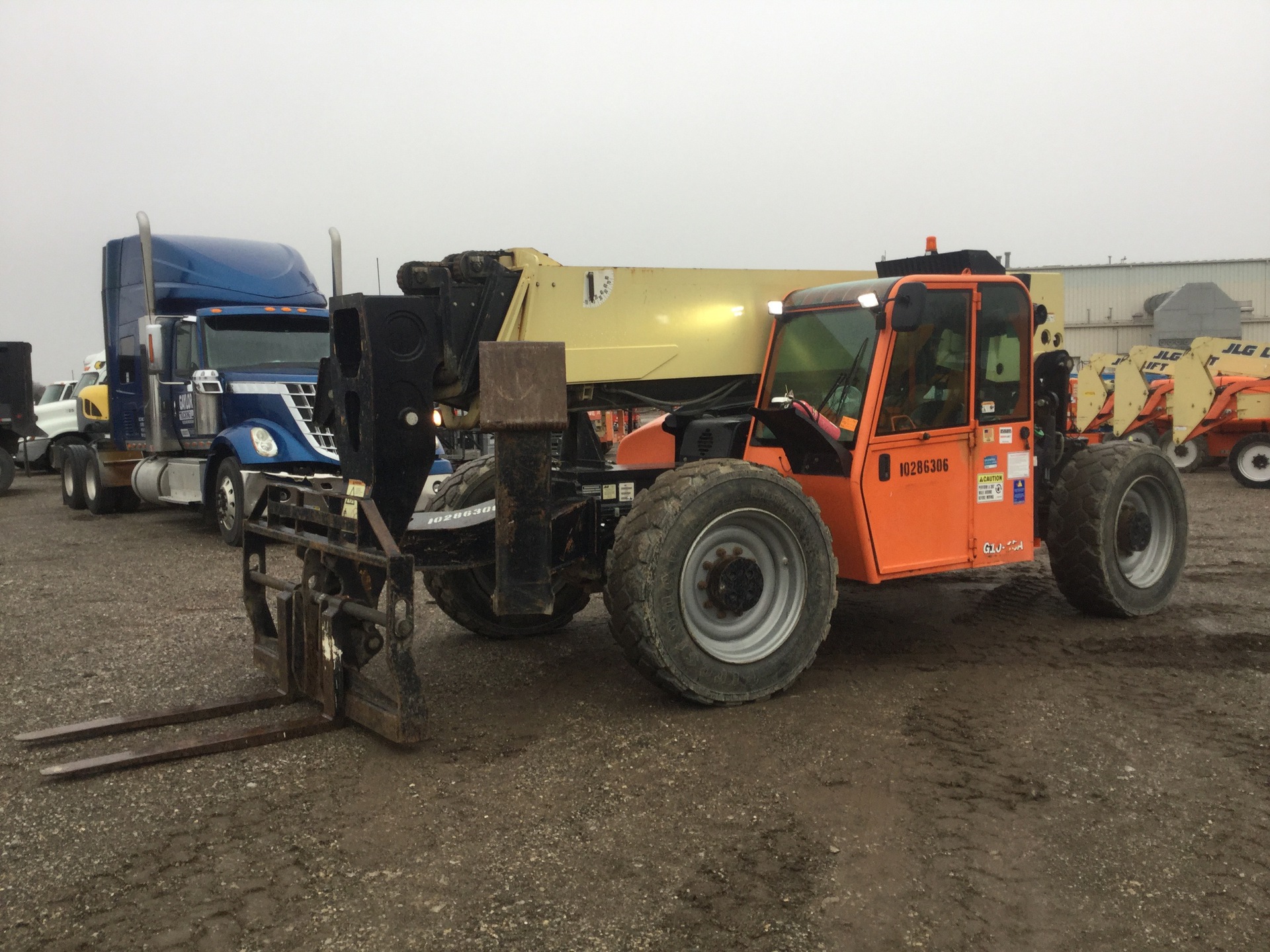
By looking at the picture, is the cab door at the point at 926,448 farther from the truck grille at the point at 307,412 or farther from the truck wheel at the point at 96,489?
the truck wheel at the point at 96,489

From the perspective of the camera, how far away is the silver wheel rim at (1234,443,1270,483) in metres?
18.0

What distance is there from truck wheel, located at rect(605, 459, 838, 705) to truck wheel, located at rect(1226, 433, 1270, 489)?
15.2m

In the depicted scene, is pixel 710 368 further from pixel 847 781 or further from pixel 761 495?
pixel 847 781

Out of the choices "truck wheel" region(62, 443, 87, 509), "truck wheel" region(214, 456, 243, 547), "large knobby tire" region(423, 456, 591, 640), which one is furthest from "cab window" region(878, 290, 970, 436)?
"truck wheel" region(62, 443, 87, 509)

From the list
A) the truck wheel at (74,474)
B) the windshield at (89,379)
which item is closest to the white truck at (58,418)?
the windshield at (89,379)

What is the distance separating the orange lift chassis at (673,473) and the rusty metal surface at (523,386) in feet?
0.03

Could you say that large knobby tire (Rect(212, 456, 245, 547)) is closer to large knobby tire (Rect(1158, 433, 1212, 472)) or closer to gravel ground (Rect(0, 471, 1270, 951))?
gravel ground (Rect(0, 471, 1270, 951))

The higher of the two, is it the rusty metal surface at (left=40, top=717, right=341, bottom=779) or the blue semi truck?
the blue semi truck

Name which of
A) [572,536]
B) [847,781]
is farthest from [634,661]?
[847,781]

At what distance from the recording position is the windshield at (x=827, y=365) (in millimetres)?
6066

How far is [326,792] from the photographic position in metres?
4.52

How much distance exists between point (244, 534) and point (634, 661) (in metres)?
2.29

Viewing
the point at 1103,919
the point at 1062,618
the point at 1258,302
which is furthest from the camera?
the point at 1258,302

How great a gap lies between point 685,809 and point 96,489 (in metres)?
13.9
